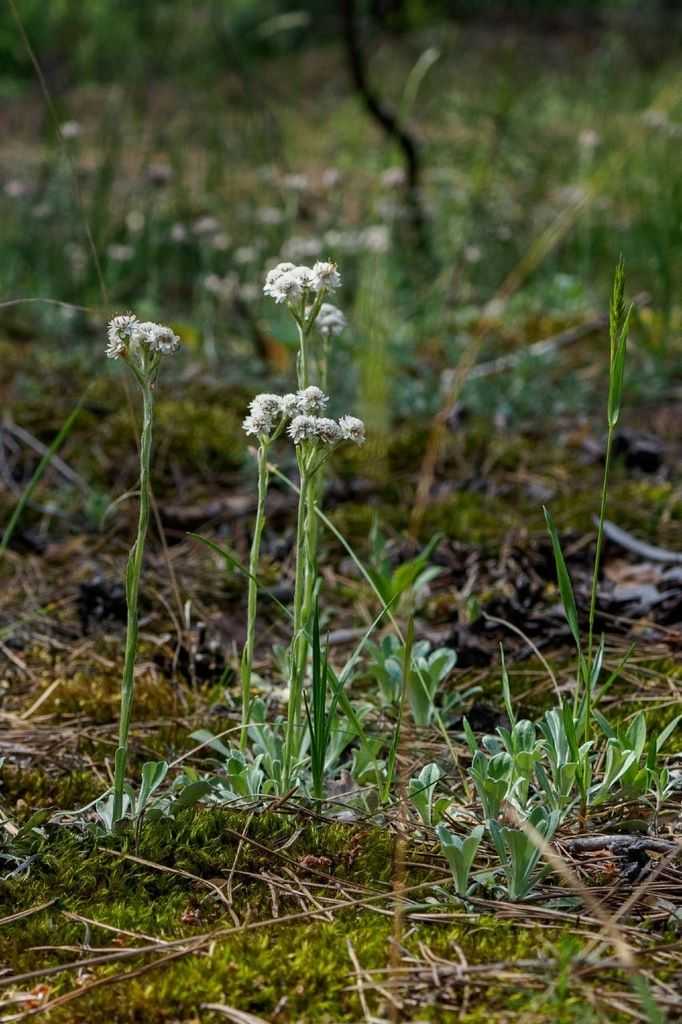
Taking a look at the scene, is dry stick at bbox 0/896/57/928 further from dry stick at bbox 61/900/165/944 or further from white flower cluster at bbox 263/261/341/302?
white flower cluster at bbox 263/261/341/302

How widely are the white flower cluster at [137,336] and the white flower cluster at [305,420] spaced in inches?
6.6

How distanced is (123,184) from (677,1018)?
6.63 m

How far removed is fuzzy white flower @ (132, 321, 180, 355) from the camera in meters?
1.44

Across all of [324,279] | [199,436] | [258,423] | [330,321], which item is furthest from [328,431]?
[199,436]

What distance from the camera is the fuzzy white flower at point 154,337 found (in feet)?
4.73

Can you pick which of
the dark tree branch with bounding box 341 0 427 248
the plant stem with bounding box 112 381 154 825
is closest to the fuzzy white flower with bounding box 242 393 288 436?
the plant stem with bounding box 112 381 154 825

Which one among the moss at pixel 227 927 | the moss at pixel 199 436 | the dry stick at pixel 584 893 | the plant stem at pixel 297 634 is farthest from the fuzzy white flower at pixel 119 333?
the moss at pixel 199 436

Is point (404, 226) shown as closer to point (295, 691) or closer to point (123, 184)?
point (123, 184)

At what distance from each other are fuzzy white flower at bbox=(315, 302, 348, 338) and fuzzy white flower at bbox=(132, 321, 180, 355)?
19.8 inches

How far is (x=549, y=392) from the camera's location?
3803 mm

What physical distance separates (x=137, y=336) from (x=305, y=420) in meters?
0.27

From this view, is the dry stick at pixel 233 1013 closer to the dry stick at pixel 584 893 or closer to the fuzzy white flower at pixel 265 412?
the dry stick at pixel 584 893

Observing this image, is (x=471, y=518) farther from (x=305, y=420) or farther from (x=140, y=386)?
(x=140, y=386)

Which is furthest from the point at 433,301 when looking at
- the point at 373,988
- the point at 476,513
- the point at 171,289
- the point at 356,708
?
the point at 373,988
